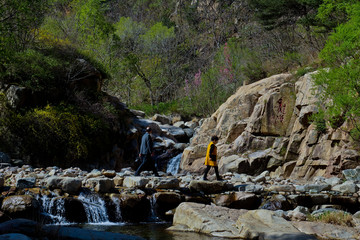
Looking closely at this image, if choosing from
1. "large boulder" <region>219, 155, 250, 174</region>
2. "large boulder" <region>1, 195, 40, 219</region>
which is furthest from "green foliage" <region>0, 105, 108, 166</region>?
"large boulder" <region>219, 155, 250, 174</region>

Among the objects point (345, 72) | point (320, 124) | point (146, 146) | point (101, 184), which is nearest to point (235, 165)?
point (320, 124)

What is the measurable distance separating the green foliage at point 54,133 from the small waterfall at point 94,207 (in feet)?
18.6

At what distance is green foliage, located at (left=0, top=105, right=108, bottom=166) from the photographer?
14.2 meters

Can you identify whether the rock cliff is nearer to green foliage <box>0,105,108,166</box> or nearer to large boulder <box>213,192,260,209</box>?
large boulder <box>213,192,260,209</box>

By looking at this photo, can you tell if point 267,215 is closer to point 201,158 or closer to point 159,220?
point 159,220

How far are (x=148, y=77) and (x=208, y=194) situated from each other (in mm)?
21451

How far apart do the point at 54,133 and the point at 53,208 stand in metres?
6.68

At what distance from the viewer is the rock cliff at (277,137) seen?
13.0 metres

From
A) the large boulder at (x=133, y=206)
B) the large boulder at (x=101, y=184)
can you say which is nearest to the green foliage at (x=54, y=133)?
the large boulder at (x=101, y=184)

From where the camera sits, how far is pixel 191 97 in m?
27.0

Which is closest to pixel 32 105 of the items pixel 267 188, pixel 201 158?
pixel 201 158

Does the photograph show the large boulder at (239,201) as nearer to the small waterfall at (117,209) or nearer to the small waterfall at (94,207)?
the small waterfall at (117,209)

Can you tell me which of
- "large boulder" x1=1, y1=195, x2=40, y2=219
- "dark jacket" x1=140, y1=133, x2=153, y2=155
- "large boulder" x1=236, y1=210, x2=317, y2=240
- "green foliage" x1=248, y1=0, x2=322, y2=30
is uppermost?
"green foliage" x1=248, y1=0, x2=322, y2=30

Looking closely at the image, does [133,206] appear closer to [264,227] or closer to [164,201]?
[164,201]
